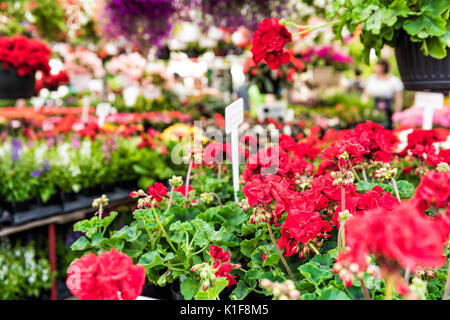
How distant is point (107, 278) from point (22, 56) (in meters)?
1.71

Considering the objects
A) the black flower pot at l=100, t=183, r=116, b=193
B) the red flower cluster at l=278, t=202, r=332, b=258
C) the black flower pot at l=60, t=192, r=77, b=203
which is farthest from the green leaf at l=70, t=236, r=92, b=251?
the black flower pot at l=100, t=183, r=116, b=193

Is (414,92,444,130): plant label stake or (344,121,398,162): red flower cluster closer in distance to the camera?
(344,121,398,162): red flower cluster

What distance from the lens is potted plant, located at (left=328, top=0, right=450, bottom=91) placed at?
1.02 meters

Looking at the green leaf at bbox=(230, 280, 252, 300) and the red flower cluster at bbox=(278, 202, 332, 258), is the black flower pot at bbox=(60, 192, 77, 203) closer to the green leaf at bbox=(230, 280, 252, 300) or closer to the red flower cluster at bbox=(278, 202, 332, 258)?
the green leaf at bbox=(230, 280, 252, 300)

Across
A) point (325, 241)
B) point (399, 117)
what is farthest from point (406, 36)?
point (399, 117)

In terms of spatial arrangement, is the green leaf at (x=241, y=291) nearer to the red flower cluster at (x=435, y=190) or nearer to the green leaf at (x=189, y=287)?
the green leaf at (x=189, y=287)

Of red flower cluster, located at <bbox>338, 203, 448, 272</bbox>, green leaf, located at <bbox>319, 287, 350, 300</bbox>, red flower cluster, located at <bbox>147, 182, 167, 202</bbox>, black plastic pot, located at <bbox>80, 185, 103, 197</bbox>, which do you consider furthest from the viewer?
black plastic pot, located at <bbox>80, 185, 103, 197</bbox>

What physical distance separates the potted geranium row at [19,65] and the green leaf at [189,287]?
1.52 meters

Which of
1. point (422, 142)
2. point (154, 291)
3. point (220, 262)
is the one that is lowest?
point (154, 291)

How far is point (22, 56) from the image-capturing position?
6.39 feet

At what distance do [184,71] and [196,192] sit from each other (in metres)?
4.23

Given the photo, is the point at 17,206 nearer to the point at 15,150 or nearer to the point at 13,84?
the point at 15,150

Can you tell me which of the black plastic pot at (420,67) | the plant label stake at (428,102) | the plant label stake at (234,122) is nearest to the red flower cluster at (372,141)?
the black plastic pot at (420,67)

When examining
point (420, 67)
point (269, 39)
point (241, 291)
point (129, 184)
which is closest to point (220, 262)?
point (241, 291)
